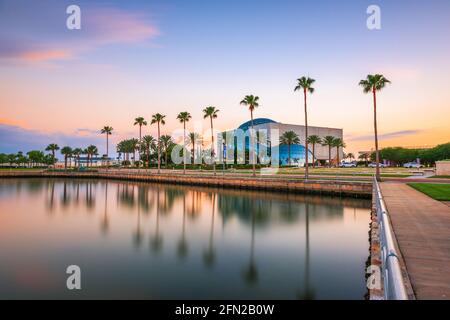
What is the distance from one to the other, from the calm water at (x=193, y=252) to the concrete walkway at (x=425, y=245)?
2888 mm

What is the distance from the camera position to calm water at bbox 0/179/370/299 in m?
12.3

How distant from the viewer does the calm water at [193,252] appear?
484 inches

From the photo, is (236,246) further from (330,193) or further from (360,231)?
(330,193)

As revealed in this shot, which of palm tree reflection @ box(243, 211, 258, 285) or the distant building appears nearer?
palm tree reflection @ box(243, 211, 258, 285)

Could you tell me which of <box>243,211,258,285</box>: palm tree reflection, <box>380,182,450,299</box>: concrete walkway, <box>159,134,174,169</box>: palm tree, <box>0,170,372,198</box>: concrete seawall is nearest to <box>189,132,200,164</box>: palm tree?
<box>159,134,174,169</box>: palm tree

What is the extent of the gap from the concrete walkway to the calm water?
2.89 meters

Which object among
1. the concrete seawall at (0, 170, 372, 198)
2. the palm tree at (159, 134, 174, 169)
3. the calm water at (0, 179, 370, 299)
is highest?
the palm tree at (159, 134, 174, 169)

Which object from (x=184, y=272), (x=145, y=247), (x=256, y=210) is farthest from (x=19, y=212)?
(x=184, y=272)

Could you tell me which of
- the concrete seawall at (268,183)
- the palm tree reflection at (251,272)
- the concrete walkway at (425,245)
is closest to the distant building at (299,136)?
the concrete seawall at (268,183)

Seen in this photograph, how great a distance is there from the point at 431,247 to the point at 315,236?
39.8 feet

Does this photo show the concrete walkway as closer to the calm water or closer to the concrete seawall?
the calm water

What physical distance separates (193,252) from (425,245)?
12.2m

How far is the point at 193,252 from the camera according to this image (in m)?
18.0

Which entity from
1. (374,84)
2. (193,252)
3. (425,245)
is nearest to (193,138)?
(374,84)
